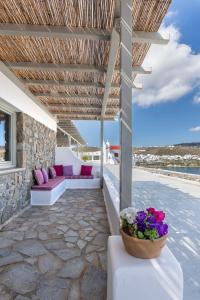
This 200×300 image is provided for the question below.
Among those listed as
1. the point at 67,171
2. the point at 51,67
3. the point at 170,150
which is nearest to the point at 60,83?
the point at 51,67

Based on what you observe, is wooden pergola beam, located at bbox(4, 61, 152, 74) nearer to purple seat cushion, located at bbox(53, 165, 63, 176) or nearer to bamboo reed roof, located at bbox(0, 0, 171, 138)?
bamboo reed roof, located at bbox(0, 0, 171, 138)

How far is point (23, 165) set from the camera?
5.08 m

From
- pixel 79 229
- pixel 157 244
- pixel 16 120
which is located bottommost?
pixel 79 229

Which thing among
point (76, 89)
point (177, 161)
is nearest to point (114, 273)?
point (76, 89)

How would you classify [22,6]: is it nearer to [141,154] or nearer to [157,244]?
[157,244]

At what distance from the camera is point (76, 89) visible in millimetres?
5547

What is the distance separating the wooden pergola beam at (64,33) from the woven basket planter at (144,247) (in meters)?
2.46

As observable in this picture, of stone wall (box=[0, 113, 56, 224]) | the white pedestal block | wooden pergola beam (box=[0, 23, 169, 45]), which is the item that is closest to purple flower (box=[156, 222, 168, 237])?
the white pedestal block

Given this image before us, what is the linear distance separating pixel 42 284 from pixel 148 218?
4.70 feet

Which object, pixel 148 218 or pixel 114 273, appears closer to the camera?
pixel 114 273

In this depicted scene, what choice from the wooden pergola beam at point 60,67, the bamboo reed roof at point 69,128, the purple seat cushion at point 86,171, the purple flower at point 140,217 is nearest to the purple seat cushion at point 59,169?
the purple seat cushion at point 86,171

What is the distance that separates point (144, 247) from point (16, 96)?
13.6ft

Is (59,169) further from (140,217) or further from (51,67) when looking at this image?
(140,217)

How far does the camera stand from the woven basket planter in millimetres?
1554
